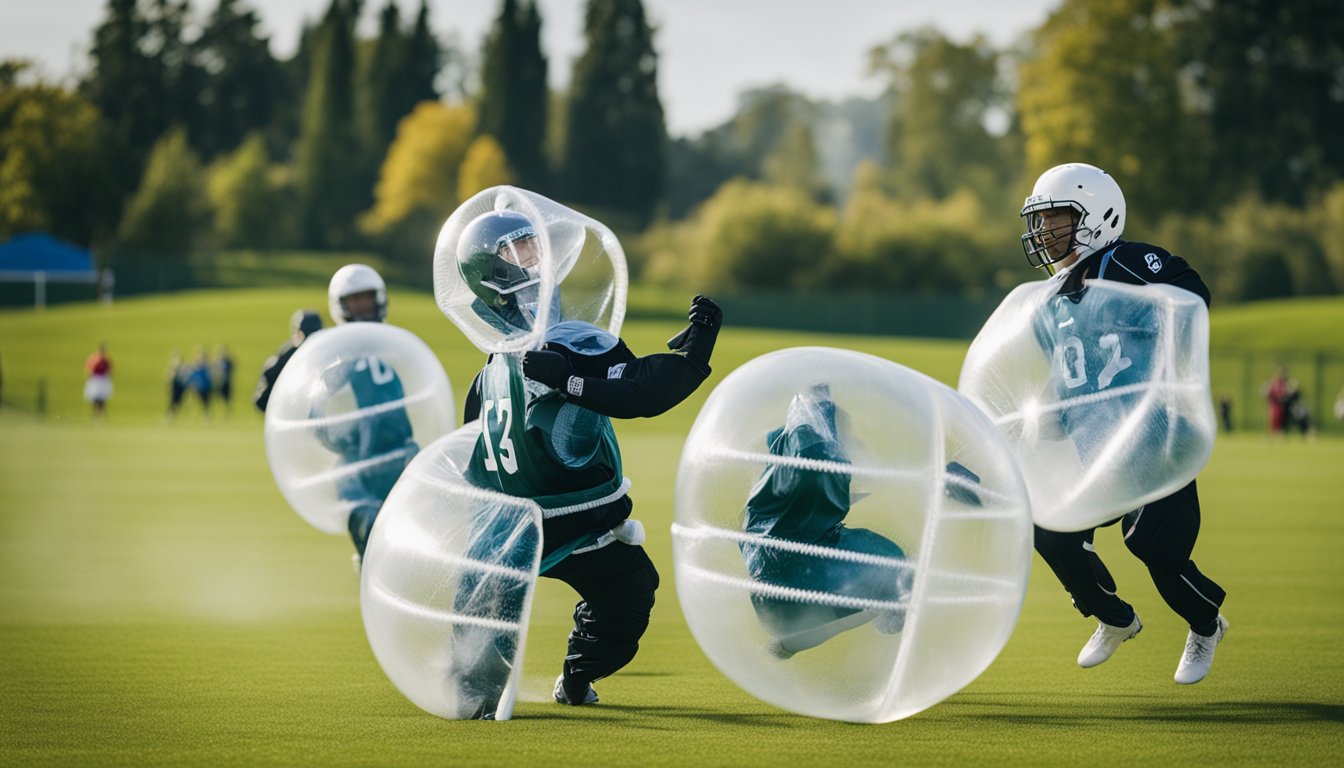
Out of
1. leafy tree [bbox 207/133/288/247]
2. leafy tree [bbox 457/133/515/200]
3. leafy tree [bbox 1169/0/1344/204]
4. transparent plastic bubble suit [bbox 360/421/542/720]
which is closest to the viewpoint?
transparent plastic bubble suit [bbox 360/421/542/720]

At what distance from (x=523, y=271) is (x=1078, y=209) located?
303cm

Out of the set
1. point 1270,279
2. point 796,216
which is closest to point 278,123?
point 796,216

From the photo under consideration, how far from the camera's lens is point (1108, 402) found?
743cm

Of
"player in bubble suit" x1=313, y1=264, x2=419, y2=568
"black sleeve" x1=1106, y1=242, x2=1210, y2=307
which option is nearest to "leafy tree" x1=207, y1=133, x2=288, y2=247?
"player in bubble suit" x1=313, y1=264, x2=419, y2=568

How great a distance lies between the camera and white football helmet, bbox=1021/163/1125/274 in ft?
26.7

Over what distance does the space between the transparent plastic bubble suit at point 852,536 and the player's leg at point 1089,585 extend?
1.57m

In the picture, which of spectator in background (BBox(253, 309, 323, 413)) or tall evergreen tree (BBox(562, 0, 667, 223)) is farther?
tall evergreen tree (BBox(562, 0, 667, 223))

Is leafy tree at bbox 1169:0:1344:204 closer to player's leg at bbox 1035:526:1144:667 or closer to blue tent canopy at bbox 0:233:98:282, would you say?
blue tent canopy at bbox 0:233:98:282

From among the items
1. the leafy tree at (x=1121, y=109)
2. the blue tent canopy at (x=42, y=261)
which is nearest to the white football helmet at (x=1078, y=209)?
the leafy tree at (x=1121, y=109)

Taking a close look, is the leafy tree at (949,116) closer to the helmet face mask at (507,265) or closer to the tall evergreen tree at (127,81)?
the tall evergreen tree at (127,81)

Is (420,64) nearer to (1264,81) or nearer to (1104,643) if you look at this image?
(1264,81)

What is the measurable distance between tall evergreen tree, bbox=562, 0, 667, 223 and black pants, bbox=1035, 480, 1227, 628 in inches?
3608

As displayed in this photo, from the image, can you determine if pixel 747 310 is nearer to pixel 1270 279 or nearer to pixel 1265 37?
pixel 1270 279

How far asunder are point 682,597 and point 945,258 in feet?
237
